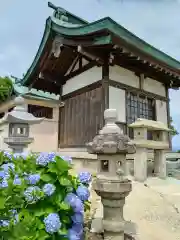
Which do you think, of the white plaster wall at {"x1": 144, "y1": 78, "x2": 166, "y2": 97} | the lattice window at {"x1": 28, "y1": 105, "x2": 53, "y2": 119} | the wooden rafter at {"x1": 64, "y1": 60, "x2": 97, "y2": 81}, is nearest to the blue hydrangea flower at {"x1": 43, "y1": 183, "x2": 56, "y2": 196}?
the wooden rafter at {"x1": 64, "y1": 60, "x2": 97, "y2": 81}

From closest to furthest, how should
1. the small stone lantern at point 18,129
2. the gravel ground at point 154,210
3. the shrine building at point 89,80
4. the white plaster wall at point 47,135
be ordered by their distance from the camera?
1. the gravel ground at point 154,210
2. the small stone lantern at point 18,129
3. the shrine building at point 89,80
4. the white plaster wall at point 47,135

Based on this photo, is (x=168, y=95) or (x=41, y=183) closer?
(x=41, y=183)

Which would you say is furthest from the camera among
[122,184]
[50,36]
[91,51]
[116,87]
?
[50,36]

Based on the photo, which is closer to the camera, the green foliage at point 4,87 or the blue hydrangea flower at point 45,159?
the blue hydrangea flower at point 45,159

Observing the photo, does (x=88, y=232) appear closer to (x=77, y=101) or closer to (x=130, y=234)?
(x=130, y=234)

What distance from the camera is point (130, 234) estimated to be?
116 inches

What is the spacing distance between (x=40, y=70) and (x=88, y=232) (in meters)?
7.98

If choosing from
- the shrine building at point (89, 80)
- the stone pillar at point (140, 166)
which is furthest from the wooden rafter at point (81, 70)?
the stone pillar at point (140, 166)

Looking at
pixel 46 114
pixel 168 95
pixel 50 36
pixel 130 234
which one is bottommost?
pixel 130 234

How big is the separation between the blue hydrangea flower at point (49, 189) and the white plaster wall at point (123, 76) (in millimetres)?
6236

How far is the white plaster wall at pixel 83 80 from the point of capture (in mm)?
7758

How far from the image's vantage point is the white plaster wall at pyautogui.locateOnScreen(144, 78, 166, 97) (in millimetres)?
8828

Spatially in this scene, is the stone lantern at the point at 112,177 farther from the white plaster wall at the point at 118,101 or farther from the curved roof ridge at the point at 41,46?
Result: the curved roof ridge at the point at 41,46

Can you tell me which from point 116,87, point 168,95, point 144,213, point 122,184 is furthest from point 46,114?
point 122,184
